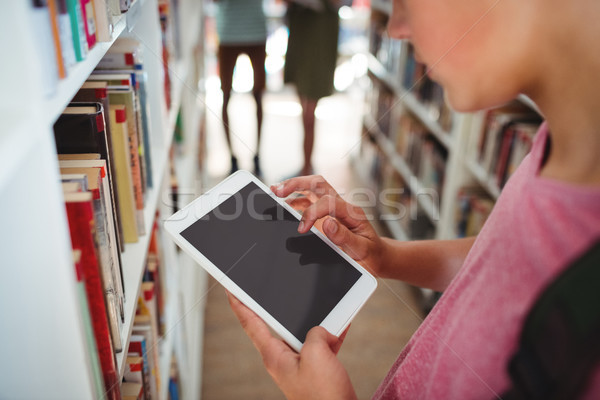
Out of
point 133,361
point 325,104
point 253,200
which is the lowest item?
point 325,104

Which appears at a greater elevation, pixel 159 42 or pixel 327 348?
pixel 159 42

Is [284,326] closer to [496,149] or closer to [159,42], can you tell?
[159,42]

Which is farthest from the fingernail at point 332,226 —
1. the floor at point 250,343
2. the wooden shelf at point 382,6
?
the wooden shelf at point 382,6

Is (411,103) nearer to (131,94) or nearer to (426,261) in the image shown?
(426,261)

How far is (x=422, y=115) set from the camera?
2125mm

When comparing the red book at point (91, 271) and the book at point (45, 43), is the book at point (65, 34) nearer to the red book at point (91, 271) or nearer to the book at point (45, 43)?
the book at point (45, 43)

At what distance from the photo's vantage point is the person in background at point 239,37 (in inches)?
100

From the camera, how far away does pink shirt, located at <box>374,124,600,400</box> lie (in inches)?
17.5

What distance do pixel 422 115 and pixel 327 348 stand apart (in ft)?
5.49

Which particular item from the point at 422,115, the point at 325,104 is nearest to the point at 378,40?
the point at 422,115

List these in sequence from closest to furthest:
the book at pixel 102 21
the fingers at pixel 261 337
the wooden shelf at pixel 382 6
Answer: the book at pixel 102 21 → the fingers at pixel 261 337 → the wooden shelf at pixel 382 6

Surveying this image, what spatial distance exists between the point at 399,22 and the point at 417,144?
1657 mm

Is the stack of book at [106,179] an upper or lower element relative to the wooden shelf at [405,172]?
upper

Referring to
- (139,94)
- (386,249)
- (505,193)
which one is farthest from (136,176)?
(505,193)
